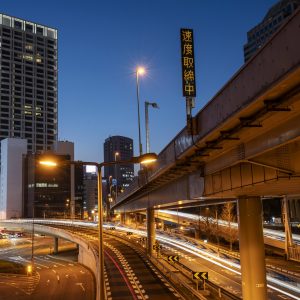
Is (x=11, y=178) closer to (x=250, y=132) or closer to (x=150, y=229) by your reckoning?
(x=150, y=229)

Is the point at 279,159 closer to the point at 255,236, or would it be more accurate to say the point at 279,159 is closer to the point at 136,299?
the point at 255,236

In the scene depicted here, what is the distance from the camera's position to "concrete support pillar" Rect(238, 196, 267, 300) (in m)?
22.5

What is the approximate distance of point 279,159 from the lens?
16484 millimetres

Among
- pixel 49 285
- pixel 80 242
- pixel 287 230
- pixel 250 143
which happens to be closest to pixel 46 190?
pixel 80 242

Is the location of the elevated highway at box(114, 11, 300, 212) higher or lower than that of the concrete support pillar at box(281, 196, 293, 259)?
higher

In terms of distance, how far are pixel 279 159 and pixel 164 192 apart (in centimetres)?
2154

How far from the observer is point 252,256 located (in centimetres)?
2284

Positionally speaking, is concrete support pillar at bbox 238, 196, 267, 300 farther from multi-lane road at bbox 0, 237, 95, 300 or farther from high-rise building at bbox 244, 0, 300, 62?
high-rise building at bbox 244, 0, 300, 62

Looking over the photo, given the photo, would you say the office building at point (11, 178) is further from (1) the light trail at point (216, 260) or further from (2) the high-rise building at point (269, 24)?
(2) the high-rise building at point (269, 24)

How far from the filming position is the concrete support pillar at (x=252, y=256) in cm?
2252

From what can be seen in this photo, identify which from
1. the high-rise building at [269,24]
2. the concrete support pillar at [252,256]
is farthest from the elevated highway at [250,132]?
the high-rise building at [269,24]

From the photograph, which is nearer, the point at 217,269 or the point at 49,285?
the point at 217,269

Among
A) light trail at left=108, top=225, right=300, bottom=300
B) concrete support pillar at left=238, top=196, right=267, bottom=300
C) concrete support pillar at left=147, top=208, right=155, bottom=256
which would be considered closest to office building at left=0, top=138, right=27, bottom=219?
light trail at left=108, top=225, right=300, bottom=300

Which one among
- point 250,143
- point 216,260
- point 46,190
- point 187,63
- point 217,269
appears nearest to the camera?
point 250,143
